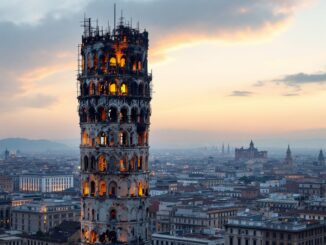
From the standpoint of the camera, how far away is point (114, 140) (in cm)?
4300

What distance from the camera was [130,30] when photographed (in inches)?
1770

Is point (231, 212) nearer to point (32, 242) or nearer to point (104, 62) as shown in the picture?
point (32, 242)

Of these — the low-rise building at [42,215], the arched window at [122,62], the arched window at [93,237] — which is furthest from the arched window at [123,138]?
the low-rise building at [42,215]

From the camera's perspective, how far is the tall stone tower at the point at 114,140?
42812mm

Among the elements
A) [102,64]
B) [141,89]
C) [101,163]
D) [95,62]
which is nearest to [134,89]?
[141,89]

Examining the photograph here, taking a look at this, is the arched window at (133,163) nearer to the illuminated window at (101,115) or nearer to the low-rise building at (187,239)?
the illuminated window at (101,115)

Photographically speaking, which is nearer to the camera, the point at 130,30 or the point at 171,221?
the point at 130,30

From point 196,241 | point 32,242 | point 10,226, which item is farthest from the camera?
point 10,226

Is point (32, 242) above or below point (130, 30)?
below

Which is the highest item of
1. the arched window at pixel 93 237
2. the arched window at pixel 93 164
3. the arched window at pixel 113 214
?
the arched window at pixel 93 164

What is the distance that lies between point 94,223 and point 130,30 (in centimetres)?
1339

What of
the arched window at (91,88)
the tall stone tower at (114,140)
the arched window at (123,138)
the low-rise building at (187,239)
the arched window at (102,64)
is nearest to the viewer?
the tall stone tower at (114,140)

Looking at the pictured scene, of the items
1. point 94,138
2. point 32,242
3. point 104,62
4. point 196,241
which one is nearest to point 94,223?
point 94,138

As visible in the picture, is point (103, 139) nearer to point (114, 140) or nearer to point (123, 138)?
point (114, 140)
